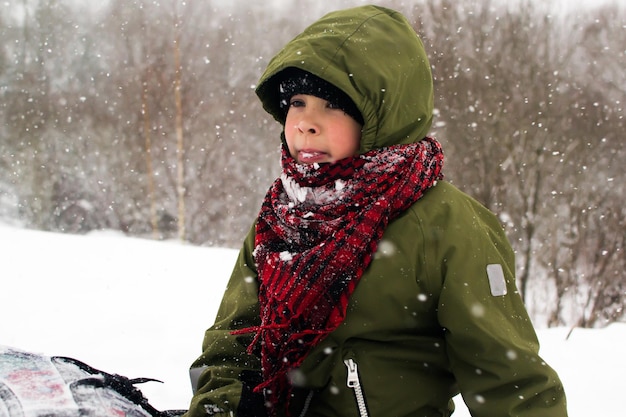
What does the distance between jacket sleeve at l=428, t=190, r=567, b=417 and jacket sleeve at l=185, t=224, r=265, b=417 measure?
48cm

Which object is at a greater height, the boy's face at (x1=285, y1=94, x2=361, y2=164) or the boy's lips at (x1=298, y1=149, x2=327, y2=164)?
the boy's face at (x1=285, y1=94, x2=361, y2=164)

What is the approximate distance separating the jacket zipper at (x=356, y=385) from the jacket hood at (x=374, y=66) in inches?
19.8

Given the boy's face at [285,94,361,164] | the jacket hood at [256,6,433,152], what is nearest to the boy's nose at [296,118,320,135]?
A: the boy's face at [285,94,361,164]

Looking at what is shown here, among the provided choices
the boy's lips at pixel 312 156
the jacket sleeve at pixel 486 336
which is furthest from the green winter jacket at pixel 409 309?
the boy's lips at pixel 312 156

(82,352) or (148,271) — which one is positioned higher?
(82,352)

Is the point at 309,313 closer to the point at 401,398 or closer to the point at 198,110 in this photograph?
the point at 401,398

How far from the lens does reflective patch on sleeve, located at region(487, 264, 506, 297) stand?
4.35ft

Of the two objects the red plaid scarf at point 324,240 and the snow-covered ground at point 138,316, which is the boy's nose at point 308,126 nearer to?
the red plaid scarf at point 324,240

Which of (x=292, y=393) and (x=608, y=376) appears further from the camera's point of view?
(x=608, y=376)

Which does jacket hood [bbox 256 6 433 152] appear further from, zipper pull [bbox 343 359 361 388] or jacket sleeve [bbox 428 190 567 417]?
zipper pull [bbox 343 359 361 388]

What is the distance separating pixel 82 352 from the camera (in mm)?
4207

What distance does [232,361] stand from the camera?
1551 millimetres

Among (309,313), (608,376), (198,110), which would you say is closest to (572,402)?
(608,376)

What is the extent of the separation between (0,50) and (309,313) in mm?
15966
